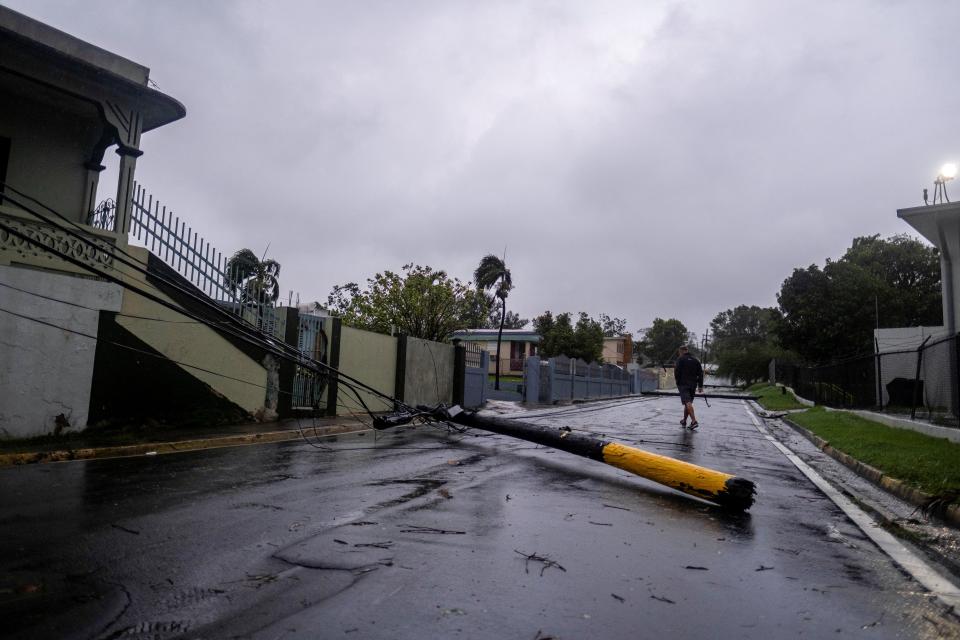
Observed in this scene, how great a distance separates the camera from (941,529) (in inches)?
219

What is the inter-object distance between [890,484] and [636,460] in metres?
3.35

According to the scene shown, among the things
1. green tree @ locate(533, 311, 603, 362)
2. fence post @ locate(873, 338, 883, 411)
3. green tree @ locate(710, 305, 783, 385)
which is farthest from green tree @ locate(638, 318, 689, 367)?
fence post @ locate(873, 338, 883, 411)

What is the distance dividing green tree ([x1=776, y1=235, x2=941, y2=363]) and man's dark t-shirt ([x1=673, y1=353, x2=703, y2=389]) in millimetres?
29207

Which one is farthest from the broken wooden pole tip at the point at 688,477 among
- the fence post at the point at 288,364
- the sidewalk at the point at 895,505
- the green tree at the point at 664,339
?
the green tree at the point at 664,339

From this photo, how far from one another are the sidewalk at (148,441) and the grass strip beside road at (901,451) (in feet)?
30.2

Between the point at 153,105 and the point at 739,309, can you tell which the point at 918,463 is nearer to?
the point at 153,105

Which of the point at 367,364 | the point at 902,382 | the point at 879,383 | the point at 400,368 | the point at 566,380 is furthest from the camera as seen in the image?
the point at 566,380

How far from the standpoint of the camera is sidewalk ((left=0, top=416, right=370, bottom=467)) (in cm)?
819

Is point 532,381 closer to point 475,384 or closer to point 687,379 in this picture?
point 475,384

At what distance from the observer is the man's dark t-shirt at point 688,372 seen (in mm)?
15336

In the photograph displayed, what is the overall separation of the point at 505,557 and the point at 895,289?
157 feet

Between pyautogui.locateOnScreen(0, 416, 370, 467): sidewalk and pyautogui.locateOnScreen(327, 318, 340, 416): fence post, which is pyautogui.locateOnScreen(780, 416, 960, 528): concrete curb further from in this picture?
pyautogui.locateOnScreen(327, 318, 340, 416): fence post

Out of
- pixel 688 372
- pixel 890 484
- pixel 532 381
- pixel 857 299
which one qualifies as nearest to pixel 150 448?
pixel 890 484

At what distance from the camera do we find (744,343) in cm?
11169
